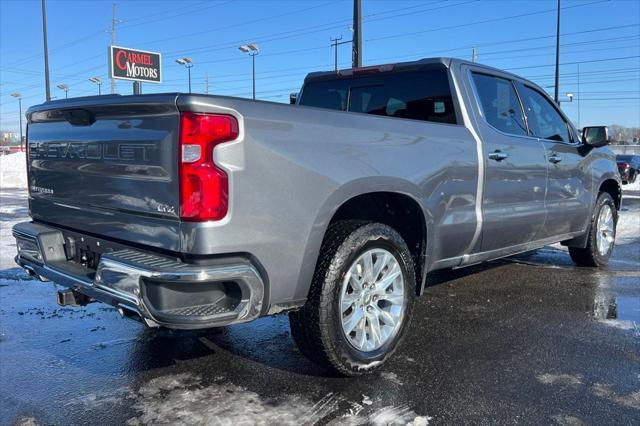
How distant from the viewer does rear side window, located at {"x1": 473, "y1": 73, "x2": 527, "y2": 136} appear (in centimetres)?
455

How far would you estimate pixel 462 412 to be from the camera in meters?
2.94

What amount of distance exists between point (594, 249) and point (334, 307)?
4.34 m

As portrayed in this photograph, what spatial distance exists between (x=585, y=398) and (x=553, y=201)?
2469 mm

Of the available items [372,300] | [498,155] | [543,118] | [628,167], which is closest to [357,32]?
[543,118]

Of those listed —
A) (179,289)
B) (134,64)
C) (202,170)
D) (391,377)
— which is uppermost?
(134,64)

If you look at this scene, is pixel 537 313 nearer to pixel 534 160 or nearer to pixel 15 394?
pixel 534 160

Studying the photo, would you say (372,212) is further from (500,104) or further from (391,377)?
(500,104)

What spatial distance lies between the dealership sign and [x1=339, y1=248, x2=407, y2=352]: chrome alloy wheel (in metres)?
27.7

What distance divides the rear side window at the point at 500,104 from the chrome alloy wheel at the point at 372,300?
5.68ft

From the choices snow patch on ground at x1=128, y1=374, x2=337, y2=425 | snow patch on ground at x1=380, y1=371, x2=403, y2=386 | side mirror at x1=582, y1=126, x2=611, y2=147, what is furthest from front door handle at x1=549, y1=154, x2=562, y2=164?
snow patch on ground at x1=128, y1=374, x2=337, y2=425

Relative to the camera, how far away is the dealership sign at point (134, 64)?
1101 inches

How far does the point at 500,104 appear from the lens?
4.77 meters

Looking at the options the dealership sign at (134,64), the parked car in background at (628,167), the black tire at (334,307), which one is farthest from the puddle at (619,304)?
the dealership sign at (134,64)

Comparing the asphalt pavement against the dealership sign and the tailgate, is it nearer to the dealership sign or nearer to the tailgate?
the tailgate
